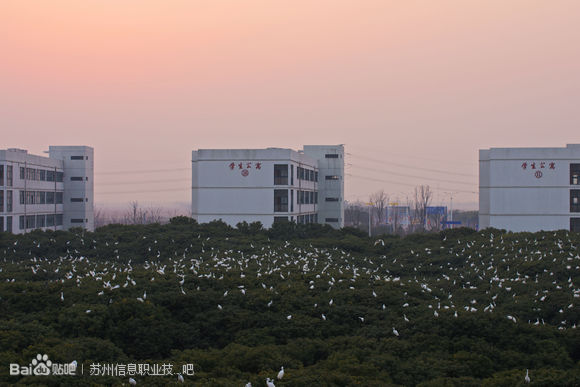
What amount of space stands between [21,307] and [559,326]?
1126 centimetres

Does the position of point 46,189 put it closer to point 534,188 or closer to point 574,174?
point 534,188

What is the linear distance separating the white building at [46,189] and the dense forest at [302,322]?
86.2 ft

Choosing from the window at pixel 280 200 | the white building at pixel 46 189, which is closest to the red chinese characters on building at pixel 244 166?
the window at pixel 280 200

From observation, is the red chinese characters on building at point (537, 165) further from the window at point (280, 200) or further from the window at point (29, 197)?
the window at point (29, 197)

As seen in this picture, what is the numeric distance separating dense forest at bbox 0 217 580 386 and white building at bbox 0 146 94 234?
26287 millimetres

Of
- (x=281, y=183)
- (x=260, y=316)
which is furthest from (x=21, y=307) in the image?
(x=281, y=183)

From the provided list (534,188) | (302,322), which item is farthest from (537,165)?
(302,322)

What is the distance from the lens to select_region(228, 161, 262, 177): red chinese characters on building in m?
39.4

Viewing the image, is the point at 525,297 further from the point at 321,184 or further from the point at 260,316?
the point at 321,184

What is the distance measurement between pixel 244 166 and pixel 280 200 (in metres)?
3.43

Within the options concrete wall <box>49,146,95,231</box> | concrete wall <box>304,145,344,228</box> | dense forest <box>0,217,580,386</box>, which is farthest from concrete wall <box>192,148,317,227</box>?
dense forest <box>0,217,580,386</box>

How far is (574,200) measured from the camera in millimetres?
40812

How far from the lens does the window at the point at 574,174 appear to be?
40.5m

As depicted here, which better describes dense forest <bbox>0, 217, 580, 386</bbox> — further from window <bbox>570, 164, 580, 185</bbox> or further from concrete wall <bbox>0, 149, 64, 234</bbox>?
concrete wall <bbox>0, 149, 64, 234</bbox>
